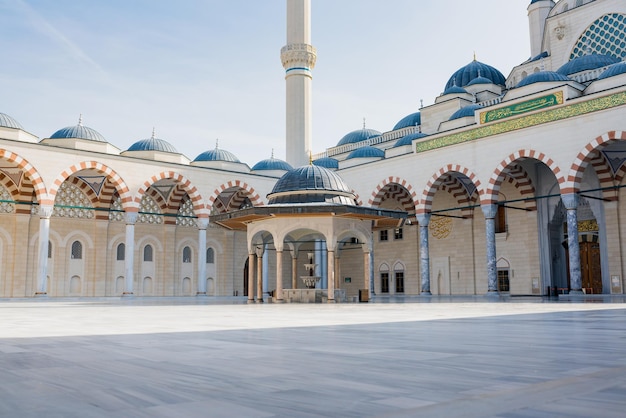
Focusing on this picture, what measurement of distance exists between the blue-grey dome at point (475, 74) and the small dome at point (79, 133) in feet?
53.2

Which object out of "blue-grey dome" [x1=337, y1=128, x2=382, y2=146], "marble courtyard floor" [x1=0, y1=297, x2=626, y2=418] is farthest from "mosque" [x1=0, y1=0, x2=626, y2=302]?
"marble courtyard floor" [x1=0, y1=297, x2=626, y2=418]

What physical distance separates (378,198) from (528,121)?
682cm

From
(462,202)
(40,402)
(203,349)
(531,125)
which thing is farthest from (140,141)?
(40,402)

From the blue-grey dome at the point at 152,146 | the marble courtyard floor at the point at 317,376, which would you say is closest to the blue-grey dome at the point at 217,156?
the blue-grey dome at the point at 152,146

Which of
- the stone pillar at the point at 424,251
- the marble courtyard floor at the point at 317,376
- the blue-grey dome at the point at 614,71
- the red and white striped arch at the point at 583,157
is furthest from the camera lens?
the stone pillar at the point at 424,251

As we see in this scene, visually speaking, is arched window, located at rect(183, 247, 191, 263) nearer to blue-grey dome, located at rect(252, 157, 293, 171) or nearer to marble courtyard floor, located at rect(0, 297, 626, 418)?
blue-grey dome, located at rect(252, 157, 293, 171)

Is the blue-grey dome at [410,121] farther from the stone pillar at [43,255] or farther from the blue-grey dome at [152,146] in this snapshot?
the stone pillar at [43,255]

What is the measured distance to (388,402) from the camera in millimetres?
2072

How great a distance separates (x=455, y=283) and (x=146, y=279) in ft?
42.2

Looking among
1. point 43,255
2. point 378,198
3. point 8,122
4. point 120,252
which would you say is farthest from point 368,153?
point 8,122

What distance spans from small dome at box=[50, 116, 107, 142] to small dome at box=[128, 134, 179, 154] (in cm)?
136

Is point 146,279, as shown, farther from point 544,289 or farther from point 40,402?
point 40,402

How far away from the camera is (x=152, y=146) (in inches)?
931

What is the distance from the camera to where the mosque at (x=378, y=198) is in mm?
16328
